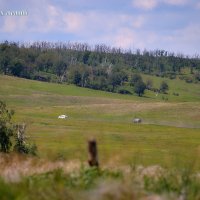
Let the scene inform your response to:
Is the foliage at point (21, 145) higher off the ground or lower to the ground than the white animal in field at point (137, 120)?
higher

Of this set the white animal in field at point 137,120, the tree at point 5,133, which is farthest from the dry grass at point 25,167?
the white animal in field at point 137,120

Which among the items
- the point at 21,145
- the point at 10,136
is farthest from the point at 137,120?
the point at 10,136

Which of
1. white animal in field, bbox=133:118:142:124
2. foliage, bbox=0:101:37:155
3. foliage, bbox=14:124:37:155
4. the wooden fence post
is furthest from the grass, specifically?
white animal in field, bbox=133:118:142:124

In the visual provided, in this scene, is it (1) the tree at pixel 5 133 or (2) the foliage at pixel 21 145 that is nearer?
(1) the tree at pixel 5 133

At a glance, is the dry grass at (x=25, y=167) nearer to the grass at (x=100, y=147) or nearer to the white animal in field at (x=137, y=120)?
the grass at (x=100, y=147)

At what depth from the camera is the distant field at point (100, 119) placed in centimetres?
7675

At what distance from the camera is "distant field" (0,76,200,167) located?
7675 centimetres

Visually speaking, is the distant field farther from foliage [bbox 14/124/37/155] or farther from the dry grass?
the dry grass

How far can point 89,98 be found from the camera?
577 ft

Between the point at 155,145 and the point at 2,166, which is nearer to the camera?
the point at 2,166

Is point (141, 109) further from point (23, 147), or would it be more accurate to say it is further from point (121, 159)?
point (121, 159)

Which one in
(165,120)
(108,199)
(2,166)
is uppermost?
(108,199)

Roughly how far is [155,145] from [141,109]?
6074cm

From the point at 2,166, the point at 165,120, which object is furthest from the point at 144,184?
the point at 165,120
